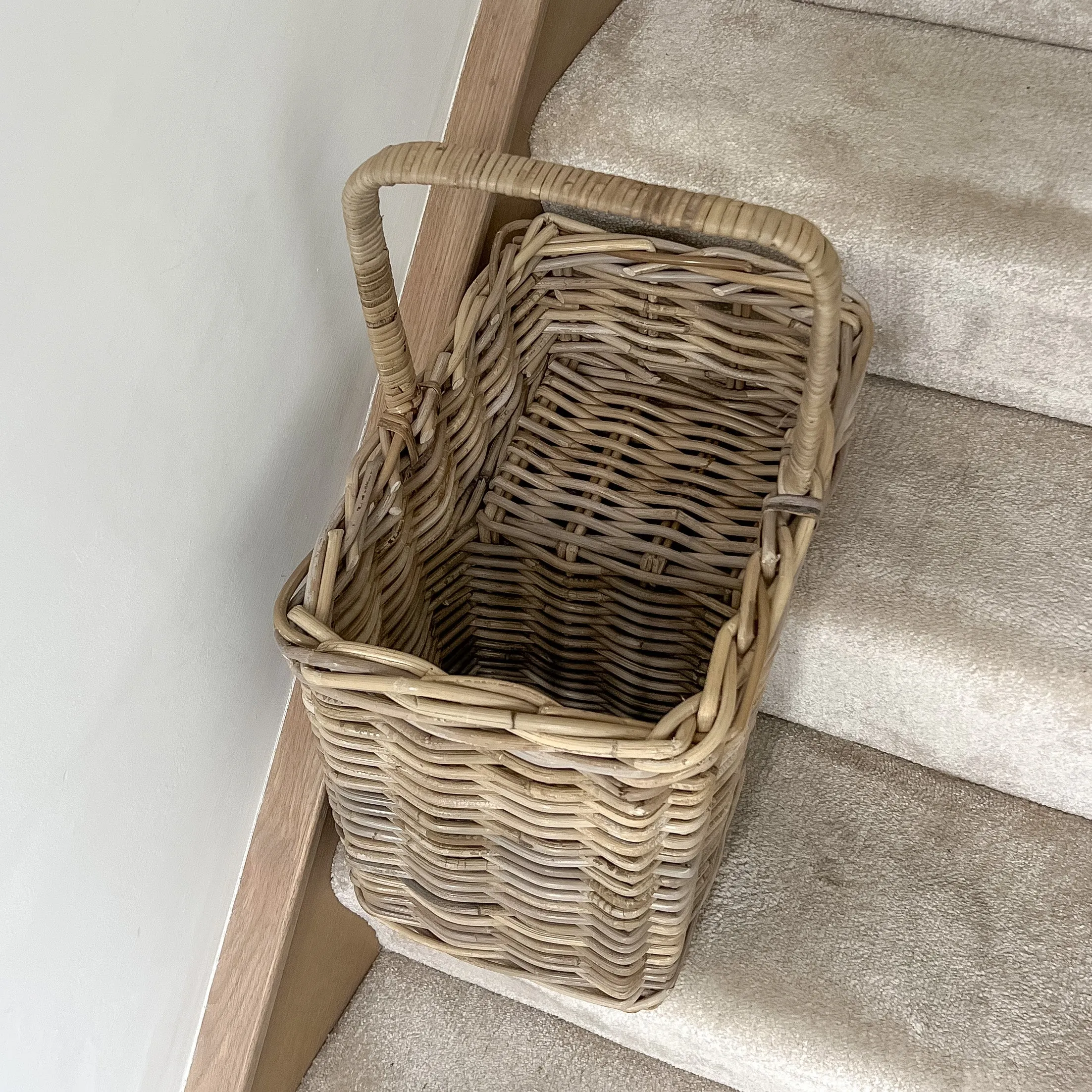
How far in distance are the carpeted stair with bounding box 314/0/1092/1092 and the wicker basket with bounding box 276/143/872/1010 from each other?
7cm

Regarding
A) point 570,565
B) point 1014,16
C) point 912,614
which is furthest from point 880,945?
point 1014,16

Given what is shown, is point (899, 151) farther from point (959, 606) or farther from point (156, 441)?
point (156, 441)

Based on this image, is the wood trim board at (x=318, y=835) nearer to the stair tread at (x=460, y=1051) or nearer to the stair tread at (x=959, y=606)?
the stair tread at (x=460, y=1051)

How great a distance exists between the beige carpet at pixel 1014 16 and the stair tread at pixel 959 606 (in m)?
0.33

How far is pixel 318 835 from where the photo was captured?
780 millimetres

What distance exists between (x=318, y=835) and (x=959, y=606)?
0.49m

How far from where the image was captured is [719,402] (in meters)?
0.83

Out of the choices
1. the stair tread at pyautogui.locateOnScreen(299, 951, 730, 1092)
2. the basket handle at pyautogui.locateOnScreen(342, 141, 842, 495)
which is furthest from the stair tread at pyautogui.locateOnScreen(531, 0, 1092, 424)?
the stair tread at pyautogui.locateOnScreen(299, 951, 730, 1092)

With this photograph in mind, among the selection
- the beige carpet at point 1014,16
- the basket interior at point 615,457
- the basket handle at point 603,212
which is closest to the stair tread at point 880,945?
the basket interior at point 615,457

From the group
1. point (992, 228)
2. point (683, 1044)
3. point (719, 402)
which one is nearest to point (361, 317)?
point (719, 402)

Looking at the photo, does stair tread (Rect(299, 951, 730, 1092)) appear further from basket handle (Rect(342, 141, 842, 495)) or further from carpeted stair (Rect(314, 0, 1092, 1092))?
basket handle (Rect(342, 141, 842, 495))

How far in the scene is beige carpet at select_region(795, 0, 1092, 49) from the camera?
2.83ft

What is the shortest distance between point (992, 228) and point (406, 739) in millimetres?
563

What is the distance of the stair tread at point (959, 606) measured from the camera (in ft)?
Answer: 2.24
